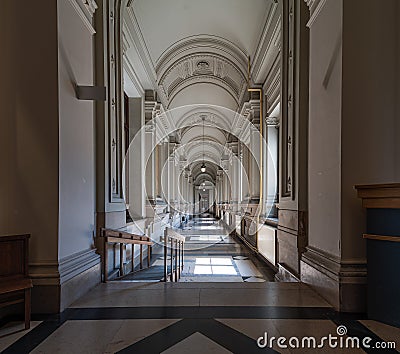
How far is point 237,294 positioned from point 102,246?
1.81m

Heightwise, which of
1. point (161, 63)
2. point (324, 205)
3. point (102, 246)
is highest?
point (161, 63)

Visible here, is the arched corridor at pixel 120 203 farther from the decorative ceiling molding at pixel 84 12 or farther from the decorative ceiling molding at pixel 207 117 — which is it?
the decorative ceiling molding at pixel 207 117

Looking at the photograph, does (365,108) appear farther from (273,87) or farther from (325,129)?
(273,87)

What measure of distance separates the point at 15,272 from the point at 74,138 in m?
1.38

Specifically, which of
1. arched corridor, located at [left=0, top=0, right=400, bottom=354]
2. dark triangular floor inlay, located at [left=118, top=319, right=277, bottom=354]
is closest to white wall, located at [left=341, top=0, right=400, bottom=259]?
arched corridor, located at [left=0, top=0, right=400, bottom=354]

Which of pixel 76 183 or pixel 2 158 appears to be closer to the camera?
pixel 2 158

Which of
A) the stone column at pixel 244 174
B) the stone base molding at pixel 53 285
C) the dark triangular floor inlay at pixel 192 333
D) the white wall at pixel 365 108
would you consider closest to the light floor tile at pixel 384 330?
the white wall at pixel 365 108

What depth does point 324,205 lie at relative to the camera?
11.3ft

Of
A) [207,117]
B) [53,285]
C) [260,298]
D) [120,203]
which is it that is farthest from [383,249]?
[207,117]

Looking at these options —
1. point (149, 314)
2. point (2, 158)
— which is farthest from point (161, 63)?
point (149, 314)

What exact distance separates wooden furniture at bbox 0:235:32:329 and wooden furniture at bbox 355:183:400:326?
2.80 meters

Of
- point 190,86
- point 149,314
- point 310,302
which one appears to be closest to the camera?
point 149,314

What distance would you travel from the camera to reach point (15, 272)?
9.21ft

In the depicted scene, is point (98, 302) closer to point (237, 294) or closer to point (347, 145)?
point (237, 294)
